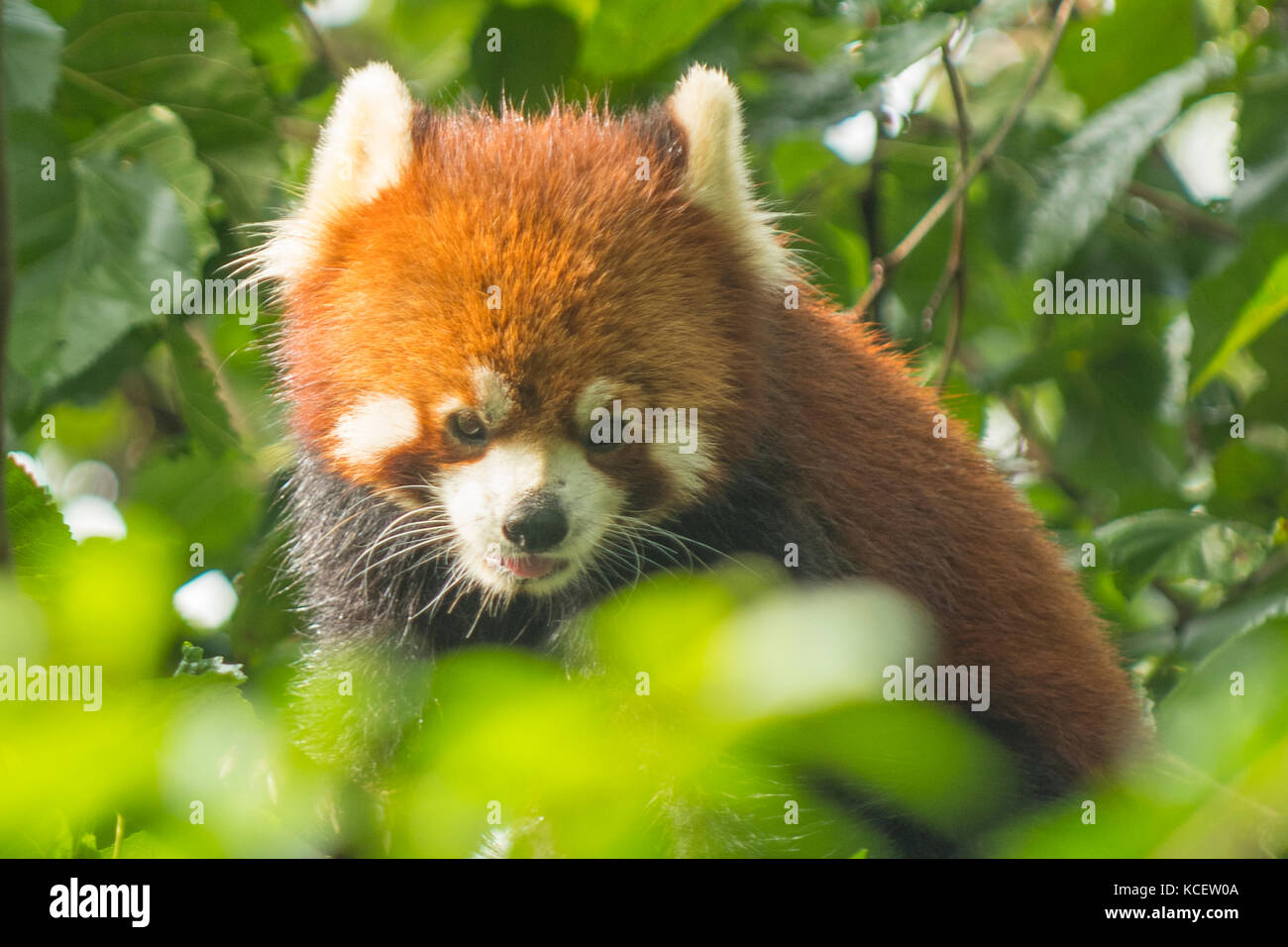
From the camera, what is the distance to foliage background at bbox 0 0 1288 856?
0.90 metres

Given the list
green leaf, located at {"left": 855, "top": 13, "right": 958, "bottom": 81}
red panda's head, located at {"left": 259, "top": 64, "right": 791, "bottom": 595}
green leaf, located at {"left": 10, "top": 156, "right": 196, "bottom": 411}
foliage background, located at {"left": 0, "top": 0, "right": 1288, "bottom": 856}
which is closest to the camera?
foliage background, located at {"left": 0, "top": 0, "right": 1288, "bottom": 856}

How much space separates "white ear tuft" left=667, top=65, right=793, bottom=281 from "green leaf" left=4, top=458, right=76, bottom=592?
170cm

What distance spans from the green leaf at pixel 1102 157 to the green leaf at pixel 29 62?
275 centimetres

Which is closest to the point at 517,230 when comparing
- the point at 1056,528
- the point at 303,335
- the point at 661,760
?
the point at 303,335

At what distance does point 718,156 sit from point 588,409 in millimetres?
729

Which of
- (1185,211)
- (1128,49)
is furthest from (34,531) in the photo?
(1185,211)

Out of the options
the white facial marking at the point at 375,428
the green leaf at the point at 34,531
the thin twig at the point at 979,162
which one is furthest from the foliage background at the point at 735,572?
the white facial marking at the point at 375,428

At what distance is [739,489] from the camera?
280cm

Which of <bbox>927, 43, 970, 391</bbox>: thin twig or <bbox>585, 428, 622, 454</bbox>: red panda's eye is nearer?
<bbox>585, 428, 622, 454</bbox>: red panda's eye

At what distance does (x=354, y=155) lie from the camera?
9.32ft

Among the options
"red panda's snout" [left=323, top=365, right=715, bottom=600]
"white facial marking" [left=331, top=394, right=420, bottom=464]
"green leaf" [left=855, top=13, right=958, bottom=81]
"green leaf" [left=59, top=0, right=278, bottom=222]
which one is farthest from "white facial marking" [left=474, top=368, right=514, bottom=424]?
"green leaf" [left=855, top=13, right=958, bottom=81]

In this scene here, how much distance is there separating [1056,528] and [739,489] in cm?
139

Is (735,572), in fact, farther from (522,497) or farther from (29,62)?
(29,62)

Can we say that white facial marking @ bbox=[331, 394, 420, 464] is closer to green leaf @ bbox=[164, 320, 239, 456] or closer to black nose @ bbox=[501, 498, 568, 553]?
black nose @ bbox=[501, 498, 568, 553]
